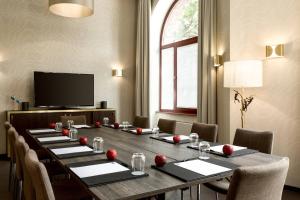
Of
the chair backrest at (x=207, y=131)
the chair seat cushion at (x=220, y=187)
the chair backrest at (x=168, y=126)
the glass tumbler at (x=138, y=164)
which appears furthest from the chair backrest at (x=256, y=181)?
the chair backrest at (x=168, y=126)

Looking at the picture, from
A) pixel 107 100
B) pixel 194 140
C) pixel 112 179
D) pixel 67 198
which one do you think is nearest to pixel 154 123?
pixel 107 100

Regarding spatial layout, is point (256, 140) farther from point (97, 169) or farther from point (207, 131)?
point (97, 169)

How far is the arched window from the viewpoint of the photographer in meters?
5.62

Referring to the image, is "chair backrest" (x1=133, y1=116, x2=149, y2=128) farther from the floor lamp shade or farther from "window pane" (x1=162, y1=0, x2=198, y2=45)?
"window pane" (x1=162, y1=0, x2=198, y2=45)

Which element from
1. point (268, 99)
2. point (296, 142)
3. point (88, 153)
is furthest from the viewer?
point (268, 99)

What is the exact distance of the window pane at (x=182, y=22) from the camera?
18.6 feet

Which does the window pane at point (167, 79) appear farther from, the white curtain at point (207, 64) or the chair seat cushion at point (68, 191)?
the chair seat cushion at point (68, 191)

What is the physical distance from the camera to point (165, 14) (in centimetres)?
645

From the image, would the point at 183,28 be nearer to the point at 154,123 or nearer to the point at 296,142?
the point at 154,123

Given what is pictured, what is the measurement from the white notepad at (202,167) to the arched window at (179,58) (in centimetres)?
361

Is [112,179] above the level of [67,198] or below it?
above

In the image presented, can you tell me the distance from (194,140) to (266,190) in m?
1.15

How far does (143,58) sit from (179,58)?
3.02ft

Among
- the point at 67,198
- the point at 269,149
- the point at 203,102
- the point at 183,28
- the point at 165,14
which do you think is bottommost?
the point at 67,198
